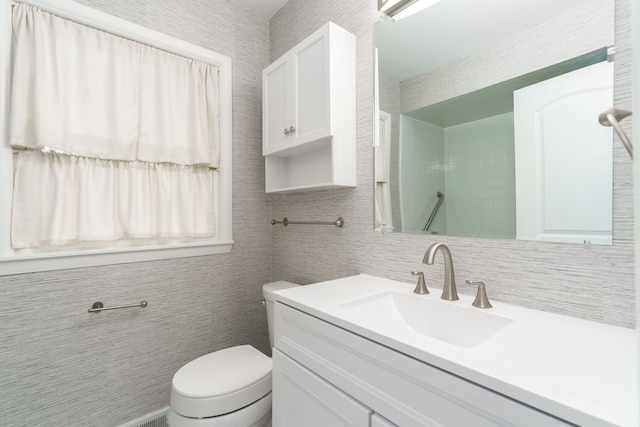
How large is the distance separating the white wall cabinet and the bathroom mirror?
149mm

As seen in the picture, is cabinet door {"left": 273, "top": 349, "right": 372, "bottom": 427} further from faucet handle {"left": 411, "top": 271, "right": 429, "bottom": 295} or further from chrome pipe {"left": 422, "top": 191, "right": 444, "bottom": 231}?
chrome pipe {"left": 422, "top": 191, "right": 444, "bottom": 231}

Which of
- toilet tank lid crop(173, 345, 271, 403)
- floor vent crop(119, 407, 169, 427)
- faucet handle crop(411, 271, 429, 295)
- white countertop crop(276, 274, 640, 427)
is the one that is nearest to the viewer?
white countertop crop(276, 274, 640, 427)

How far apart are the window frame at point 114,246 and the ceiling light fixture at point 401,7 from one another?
1.05 m

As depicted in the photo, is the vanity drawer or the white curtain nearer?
the vanity drawer

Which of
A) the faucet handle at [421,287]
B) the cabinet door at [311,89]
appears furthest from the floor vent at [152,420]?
the cabinet door at [311,89]

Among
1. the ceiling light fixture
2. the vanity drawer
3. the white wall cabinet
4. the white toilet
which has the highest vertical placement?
the ceiling light fixture

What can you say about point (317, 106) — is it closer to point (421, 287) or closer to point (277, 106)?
point (277, 106)

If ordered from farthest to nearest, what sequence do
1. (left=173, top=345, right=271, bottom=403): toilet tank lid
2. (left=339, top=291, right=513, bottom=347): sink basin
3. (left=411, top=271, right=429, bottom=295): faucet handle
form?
1. (left=173, top=345, right=271, bottom=403): toilet tank lid
2. (left=411, top=271, right=429, bottom=295): faucet handle
3. (left=339, top=291, right=513, bottom=347): sink basin

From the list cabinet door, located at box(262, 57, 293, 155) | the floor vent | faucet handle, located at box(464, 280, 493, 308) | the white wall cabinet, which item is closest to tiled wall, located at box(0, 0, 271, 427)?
the floor vent

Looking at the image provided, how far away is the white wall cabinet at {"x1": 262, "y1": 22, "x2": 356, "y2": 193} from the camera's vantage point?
1286 mm

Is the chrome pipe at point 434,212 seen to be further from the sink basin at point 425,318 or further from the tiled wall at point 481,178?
the sink basin at point 425,318

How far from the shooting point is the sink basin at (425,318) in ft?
2.55

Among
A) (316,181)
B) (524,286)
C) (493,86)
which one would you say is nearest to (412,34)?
(493,86)

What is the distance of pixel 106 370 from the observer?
53.4 inches
